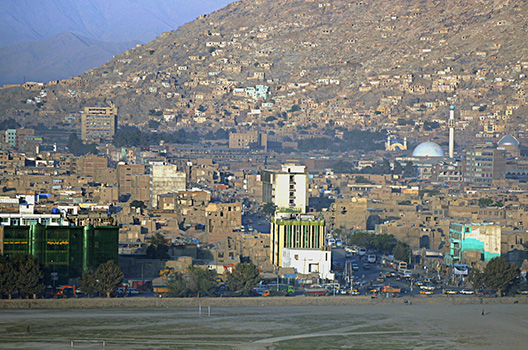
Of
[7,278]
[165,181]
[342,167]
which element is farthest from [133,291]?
[342,167]

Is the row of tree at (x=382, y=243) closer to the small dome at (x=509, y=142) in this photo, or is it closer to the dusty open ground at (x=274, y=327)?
the dusty open ground at (x=274, y=327)

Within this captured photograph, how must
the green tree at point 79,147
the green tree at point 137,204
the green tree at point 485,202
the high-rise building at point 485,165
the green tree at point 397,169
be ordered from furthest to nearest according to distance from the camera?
the green tree at point 79,147, the green tree at point 397,169, the high-rise building at point 485,165, the green tree at point 485,202, the green tree at point 137,204

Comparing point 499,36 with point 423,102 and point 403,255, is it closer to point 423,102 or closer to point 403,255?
point 423,102

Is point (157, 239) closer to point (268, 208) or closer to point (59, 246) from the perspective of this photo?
point (59, 246)

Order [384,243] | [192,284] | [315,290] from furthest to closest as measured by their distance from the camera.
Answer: [384,243]
[315,290]
[192,284]

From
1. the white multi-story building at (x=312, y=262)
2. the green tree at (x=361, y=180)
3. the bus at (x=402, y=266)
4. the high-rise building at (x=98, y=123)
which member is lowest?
the bus at (x=402, y=266)

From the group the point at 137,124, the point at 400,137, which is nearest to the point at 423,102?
the point at 400,137

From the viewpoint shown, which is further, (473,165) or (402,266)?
(473,165)

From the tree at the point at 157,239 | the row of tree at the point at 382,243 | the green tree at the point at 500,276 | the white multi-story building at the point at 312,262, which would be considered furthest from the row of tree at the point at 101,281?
the row of tree at the point at 382,243
